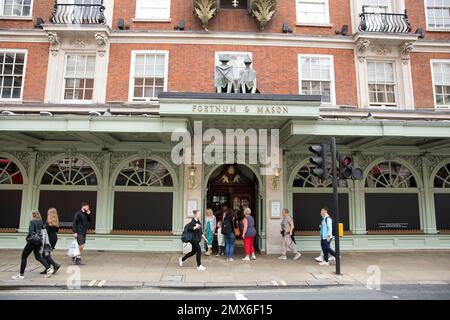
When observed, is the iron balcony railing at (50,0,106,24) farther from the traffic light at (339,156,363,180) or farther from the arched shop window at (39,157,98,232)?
the traffic light at (339,156,363,180)

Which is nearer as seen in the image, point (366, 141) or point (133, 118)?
point (133, 118)

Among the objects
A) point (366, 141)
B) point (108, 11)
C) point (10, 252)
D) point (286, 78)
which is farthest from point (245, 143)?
point (10, 252)

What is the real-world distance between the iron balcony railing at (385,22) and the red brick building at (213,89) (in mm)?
51

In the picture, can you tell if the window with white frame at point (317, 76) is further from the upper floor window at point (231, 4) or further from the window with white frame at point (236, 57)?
the upper floor window at point (231, 4)

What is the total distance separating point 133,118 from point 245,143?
14.2 ft

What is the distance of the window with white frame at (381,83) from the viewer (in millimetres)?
13383

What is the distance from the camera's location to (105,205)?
12.0 metres

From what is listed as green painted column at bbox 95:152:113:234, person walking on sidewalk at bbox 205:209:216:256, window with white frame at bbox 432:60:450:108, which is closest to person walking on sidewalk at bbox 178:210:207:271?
person walking on sidewalk at bbox 205:209:216:256

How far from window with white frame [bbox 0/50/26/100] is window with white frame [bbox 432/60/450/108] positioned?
1683 cm

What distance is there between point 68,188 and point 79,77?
446 centimetres

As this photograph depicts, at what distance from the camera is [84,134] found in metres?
10.4

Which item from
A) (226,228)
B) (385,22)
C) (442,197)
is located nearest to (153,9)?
(226,228)

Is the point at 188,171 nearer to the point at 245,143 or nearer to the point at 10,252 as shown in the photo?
the point at 245,143

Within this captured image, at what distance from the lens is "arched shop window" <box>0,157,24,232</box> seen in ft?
39.4
